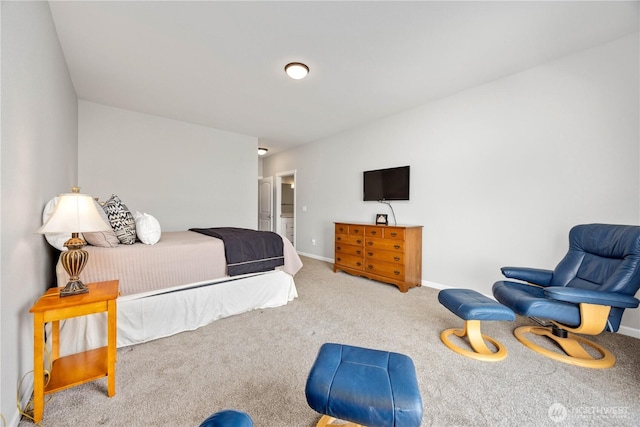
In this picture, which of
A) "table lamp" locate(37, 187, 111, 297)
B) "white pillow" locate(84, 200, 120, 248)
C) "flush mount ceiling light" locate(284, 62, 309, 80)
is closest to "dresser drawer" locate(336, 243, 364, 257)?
"flush mount ceiling light" locate(284, 62, 309, 80)

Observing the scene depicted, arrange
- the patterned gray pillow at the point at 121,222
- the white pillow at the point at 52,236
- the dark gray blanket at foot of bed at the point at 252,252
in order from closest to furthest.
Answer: the white pillow at the point at 52,236 → the patterned gray pillow at the point at 121,222 → the dark gray blanket at foot of bed at the point at 252,252

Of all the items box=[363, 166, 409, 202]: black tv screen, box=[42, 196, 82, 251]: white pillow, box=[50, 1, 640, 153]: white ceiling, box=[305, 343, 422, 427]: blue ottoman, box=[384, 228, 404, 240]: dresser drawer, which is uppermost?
box=[50, 1, 640, 153]: white ceiling

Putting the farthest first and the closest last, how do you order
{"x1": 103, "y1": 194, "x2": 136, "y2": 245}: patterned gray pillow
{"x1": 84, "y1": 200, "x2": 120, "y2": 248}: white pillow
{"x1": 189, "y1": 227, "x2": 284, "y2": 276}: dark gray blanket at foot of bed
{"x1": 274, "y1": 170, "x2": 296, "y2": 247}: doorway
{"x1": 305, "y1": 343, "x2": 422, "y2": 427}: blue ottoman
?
{"x1": 274, "y1": 170, "x2": 296, "y2": 247}: doorway → {"x1": 189, "y1": 227, "x2": 284, "y2": 276}: dark gray blanket at foot of bed → {"x1": 103, "y1": 194, "x2": 136, "y2": 245}: patterned gray pillow → {"x1": 84, "y1": 200, "x2": 120, "y2": 248}: white pillow → {"x1": 305, "y1": 343, "x2": 422, "y2": 427}: blue ottoman

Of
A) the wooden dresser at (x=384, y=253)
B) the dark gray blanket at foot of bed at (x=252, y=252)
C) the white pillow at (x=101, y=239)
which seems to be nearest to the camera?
the white pillow at (x=101, y=239)

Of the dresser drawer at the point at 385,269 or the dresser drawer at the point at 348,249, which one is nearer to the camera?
the dresser drawer at the point at 385,269

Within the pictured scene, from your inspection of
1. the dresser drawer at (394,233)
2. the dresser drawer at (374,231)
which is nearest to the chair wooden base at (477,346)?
the dresser drawer at (394,233)

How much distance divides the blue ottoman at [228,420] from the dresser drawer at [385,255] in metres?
3.02

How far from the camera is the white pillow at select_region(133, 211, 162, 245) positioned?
234cm

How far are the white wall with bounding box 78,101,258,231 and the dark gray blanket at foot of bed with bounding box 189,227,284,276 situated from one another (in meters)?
1.87

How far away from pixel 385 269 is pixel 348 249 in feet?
2.55

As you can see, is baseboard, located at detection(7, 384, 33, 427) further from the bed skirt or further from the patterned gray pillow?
the patterned gray pillow

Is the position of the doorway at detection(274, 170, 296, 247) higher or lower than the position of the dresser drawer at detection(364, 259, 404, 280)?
higher

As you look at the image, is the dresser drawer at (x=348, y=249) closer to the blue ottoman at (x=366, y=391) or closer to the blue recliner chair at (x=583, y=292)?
the blue recliner chair at (x=583, y=292)

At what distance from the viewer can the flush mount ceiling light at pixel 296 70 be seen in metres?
2.61
